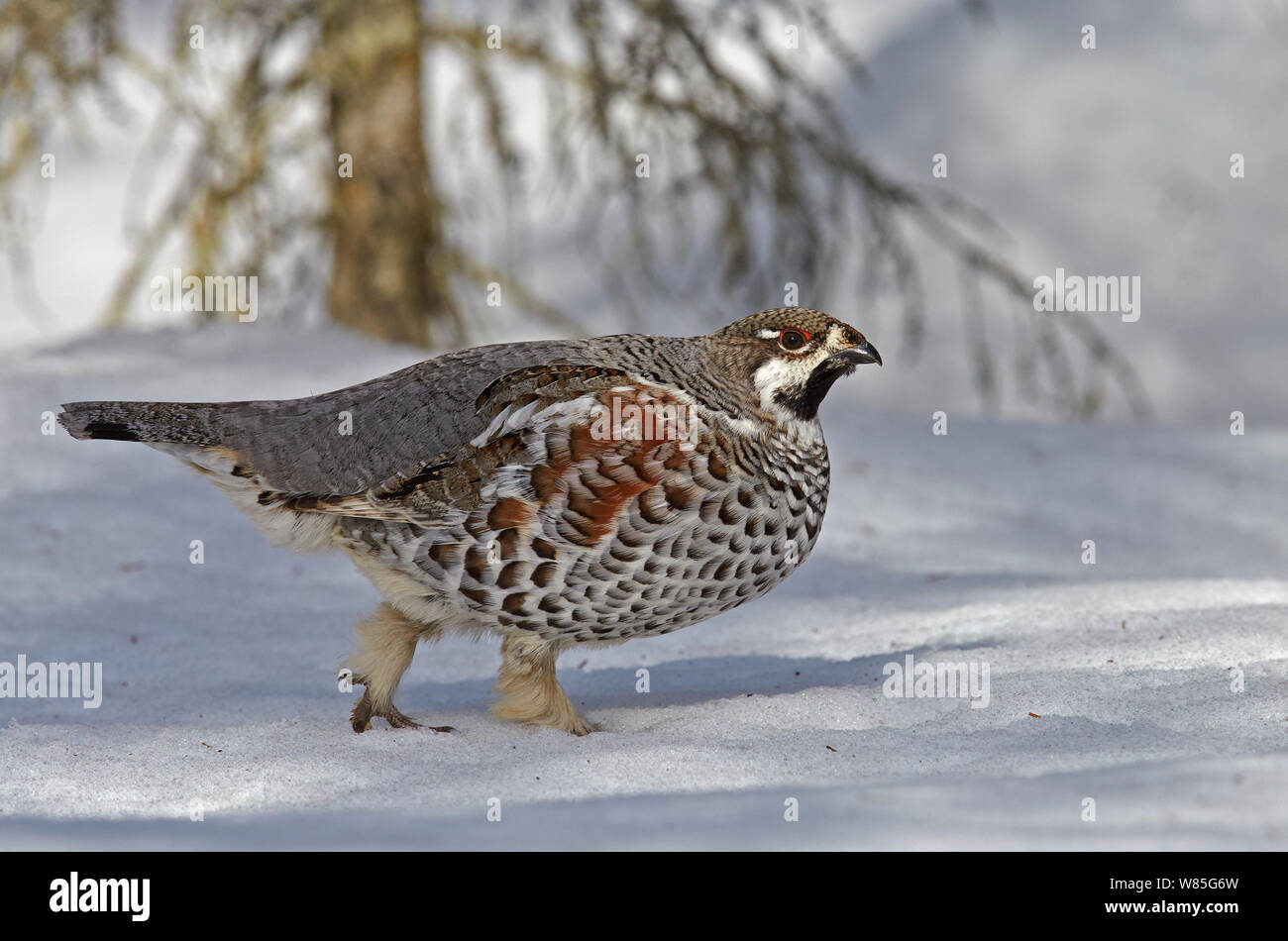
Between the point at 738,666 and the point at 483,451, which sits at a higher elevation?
the point at 483,451

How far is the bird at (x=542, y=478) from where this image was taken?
3.84 metres

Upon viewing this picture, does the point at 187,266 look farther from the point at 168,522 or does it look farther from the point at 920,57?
the point at 920,57

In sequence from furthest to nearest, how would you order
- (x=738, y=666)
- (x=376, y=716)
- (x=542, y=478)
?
1. (x=738, y=666)
2. (x=376, y=716)
3. (x=542, y=478)

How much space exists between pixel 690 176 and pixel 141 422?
163 inches

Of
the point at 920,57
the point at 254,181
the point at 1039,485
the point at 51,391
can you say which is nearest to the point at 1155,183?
the point at 920,57

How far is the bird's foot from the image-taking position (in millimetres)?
4176

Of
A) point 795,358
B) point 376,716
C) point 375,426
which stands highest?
point 795,358

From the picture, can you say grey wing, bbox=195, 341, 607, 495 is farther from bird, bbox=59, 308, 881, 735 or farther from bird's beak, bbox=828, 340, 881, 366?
bird's beak, bbox=828, 340, 881, 366

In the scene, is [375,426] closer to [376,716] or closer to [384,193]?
[376,716]

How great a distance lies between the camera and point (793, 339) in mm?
4121

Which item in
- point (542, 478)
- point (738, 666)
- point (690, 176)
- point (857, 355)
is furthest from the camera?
point (690, 176)

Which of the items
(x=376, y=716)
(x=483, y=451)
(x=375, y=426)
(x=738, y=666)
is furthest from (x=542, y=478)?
(x=738, y=666)

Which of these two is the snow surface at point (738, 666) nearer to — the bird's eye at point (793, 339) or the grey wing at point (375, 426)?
the grey wing at point (375, 426)

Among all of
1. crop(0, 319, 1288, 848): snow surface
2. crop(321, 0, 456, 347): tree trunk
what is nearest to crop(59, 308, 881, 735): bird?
crop(0, 319, 1288, 848): snow surface
